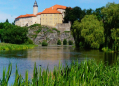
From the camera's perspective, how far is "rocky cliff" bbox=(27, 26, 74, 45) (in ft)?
244

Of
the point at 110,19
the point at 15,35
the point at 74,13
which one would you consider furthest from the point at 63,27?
the point at 110,19

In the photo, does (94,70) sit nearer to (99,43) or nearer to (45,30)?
(99,43)

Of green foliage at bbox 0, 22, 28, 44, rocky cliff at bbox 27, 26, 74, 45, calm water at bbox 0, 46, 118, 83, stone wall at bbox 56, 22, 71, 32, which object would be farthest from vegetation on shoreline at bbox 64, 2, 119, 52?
stone wall at bbox 56, 22, 71, 32

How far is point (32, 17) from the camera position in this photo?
281ft

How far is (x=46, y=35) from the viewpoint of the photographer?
247 ft

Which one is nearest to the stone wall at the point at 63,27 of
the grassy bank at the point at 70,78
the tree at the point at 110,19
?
the tree at the point at 110,19

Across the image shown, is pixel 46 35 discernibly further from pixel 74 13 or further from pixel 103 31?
pixel 103 31

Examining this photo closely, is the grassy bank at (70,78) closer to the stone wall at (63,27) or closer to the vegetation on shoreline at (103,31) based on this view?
the vegetation on shoreline at (103,31)

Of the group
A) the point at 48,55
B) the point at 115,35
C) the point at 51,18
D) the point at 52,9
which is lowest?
the point at 48,55

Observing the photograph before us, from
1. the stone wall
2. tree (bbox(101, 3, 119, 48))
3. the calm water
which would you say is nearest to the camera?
the calm water

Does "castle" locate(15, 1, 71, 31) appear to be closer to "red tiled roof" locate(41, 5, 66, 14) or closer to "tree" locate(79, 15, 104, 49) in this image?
"red tiled roof" locate(41, 5, 66, 14)

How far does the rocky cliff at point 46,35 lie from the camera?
74356 mm

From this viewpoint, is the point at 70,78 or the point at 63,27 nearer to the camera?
the point at 70,78

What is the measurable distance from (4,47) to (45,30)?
45.6 m
